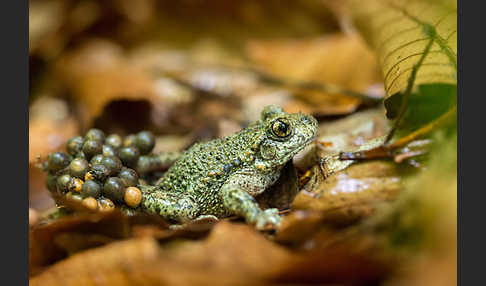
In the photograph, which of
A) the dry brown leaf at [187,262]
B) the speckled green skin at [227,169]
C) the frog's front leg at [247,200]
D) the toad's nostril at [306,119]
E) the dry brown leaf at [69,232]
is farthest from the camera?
the toad's nostril at [306,119]

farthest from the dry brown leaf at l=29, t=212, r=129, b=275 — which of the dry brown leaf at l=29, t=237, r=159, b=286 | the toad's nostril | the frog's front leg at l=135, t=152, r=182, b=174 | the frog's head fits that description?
the toad's nostril

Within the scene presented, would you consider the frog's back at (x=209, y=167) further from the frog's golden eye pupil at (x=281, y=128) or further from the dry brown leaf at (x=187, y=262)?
the dry brown leaf at (x=187, y=262)

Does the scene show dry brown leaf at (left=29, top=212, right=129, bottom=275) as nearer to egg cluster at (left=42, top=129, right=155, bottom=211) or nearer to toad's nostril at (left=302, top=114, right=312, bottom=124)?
egg cluster at (left=42, top=129, right=155, bottom=211)

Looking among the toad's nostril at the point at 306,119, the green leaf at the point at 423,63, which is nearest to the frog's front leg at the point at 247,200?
the toad's nostril at the point at 306,119

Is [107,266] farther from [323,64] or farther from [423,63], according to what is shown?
[323,64]

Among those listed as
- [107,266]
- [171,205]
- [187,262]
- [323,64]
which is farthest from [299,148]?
[323,64]

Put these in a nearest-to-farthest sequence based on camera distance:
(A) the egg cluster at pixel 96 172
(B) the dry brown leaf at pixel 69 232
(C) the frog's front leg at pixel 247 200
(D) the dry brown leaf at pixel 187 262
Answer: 1. (D) the dry brown leaf at pixel 187 262
2. (B) the dry brown leaf at pixel 69 232
3. (C) the frog's front leg at pixel 247 200
4. (A) the egg cluster at pixel 96 172
